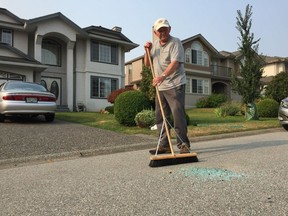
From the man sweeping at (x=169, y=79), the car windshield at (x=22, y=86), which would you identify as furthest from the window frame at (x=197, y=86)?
the man sweeping at (x=169, y=79)

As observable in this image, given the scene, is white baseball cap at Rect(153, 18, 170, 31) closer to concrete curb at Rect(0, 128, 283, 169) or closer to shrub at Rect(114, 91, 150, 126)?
concrete curb at Rect(0, 128, 283, 169)

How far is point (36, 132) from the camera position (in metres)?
8.57

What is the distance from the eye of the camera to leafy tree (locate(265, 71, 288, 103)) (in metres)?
22.7

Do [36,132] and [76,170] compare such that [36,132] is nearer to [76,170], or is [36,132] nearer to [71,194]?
[76,170]

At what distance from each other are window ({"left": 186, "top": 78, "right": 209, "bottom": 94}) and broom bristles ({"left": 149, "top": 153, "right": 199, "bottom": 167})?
87.0 ft

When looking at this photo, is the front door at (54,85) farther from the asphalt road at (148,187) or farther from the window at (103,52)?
the asphalt road at (148,187)

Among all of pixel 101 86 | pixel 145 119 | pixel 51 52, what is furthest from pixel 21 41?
pixel 145 119

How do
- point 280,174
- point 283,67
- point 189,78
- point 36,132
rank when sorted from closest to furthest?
point 280,174, point 36,132, point 189,78, point 283,67

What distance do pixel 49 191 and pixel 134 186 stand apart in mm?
940

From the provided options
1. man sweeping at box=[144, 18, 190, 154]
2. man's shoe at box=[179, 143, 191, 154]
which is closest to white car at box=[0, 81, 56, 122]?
man sweeping at box=[144, 18, 190, 154]

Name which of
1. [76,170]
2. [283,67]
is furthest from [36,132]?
[283,67]

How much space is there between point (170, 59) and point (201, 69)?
91.0 feet

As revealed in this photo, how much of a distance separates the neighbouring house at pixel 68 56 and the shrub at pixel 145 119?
10.8 meters

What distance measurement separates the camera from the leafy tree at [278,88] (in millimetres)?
22656
